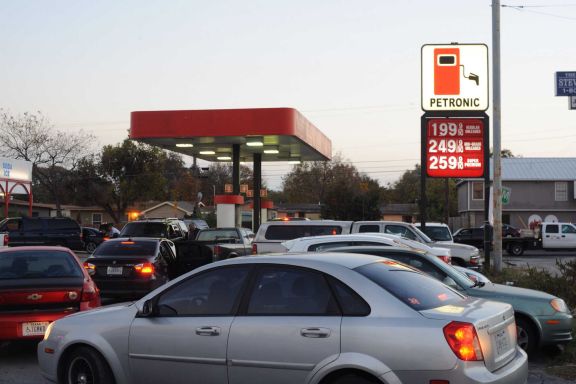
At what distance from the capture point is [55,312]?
910cm

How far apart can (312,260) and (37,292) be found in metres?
4.77

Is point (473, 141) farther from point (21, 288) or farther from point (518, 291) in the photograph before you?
point (21, 288)

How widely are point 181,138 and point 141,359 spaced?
24.6 meters

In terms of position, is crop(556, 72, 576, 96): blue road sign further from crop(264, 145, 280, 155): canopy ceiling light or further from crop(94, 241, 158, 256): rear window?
crop(264, 145, 280, 155): canopy ceiling light

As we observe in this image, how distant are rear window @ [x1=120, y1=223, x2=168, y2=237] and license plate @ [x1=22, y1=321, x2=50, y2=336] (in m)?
13.0

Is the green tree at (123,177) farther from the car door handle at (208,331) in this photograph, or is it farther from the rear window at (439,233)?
the car door handle at (208,331)

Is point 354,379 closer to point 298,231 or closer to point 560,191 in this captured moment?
point 298,231

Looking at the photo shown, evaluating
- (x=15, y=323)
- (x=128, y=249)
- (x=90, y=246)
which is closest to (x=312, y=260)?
(x=15, y=323)

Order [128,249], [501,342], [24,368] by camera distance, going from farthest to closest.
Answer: [128,249] → [24,368] → [501,342]

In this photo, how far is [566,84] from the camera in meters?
17.9

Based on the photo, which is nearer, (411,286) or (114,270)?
(411,286)

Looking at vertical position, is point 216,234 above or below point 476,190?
below

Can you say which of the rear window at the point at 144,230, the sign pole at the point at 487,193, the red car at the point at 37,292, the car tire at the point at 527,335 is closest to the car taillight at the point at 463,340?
the car tire at the point at 527,335

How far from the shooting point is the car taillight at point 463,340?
5012mm
